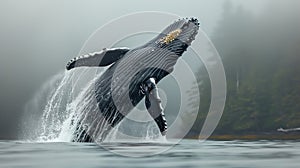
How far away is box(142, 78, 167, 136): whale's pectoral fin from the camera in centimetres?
1145

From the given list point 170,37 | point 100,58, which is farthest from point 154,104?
point 170,37

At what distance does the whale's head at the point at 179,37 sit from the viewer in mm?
13188

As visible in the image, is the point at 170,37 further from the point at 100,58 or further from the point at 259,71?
the point at 259,71

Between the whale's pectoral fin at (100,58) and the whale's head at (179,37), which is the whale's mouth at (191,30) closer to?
the whale's head at (179,37)

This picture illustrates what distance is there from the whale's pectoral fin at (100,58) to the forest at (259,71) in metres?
38.3

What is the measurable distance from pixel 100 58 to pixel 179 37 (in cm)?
242

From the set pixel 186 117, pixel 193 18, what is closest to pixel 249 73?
pixel 186 117

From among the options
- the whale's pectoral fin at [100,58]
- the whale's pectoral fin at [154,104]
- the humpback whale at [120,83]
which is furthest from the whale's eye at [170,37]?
the whale's pectoral fin at [154,104]

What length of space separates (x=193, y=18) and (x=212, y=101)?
152ft

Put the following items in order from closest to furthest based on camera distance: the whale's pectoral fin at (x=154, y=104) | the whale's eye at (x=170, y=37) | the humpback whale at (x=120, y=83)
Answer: the whale's pectoral fin at (x=154, y=104), the humpback whale at (x=120, y=83), the whale's eye at (x=170, y=37)

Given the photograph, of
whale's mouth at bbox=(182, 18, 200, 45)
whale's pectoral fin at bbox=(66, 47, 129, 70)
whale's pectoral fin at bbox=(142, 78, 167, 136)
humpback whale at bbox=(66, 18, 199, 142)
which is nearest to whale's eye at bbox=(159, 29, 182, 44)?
humpback whale at bbox=(66, 18, 199, 142)

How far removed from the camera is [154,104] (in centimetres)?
1184

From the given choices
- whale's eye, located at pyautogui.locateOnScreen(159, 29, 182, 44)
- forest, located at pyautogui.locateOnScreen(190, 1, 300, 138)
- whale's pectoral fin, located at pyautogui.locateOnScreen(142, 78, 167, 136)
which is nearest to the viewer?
whale's pectoral fin, located at pyautogui.locateOnScreen(142, 78, 167, 136)

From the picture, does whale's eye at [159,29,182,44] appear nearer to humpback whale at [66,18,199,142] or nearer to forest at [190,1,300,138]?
humpback whale at [66,18,199,142]
